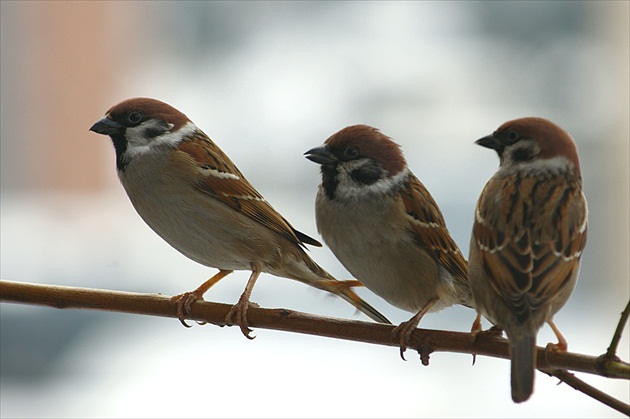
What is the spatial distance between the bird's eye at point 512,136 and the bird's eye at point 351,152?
245 millimetres

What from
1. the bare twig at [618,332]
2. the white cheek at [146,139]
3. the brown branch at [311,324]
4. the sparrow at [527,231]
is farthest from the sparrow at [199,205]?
the bare twig at [618,332]

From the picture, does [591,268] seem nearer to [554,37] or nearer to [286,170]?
[554,37]

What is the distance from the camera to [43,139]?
12.0 feet

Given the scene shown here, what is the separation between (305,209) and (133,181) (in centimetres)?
187

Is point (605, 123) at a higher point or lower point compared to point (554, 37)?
lower

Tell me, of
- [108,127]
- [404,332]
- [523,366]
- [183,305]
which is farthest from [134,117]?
[523,366]

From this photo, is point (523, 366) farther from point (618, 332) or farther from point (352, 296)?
point (352, 296)

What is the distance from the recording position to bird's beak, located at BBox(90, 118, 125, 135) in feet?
4.35

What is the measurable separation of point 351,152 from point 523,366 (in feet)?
1.52

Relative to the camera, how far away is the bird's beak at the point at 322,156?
1269 mm

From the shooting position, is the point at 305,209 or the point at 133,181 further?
the point at 305,209

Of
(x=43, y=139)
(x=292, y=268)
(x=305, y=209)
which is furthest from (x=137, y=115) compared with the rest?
(x=43, y=139)

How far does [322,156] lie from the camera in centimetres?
128

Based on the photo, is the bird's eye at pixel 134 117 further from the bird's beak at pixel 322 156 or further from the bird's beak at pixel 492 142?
the bird's beak at pixel 492 142
